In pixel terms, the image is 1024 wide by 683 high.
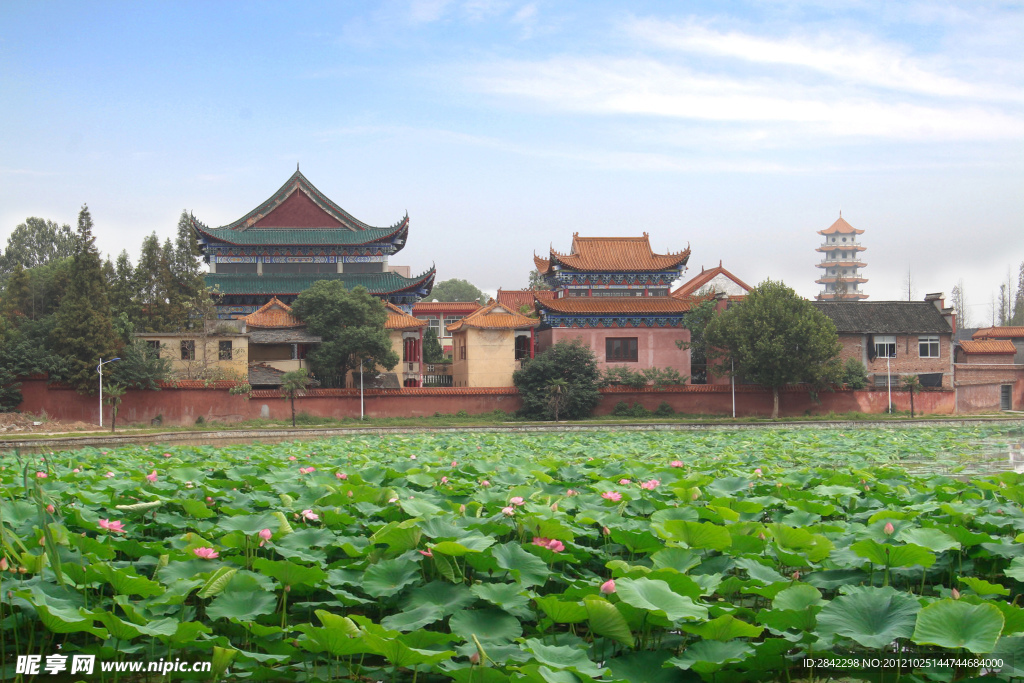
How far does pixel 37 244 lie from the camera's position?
49.8 metres

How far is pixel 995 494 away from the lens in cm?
593

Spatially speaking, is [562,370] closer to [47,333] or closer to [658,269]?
[658,269]

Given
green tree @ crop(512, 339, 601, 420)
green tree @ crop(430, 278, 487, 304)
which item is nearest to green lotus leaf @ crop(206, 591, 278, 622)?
green tree @ crop(512, 339, 601, 420)

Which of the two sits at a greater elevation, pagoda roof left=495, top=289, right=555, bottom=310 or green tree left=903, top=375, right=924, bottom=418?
pagoda roof left=495, top=289, right=555, bottom=310

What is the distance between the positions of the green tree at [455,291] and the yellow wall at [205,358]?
4900 centimetres

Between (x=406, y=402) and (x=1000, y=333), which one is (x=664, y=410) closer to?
(x=406, y=402)

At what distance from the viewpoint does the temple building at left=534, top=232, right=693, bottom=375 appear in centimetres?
3053

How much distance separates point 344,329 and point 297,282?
834 cm

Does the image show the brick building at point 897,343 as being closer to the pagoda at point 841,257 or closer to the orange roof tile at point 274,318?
the orange roof tile at point 274,318

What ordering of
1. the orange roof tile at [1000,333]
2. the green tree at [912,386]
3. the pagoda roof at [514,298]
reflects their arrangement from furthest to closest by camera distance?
the pagoda roof at [514,298] < the orange roof tile at [1000,333] < the green tree at [912,386]

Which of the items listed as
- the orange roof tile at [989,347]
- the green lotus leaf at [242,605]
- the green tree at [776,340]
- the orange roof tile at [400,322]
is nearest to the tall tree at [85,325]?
the orange roof tile at [400,322]

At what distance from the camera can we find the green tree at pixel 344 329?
26562mm

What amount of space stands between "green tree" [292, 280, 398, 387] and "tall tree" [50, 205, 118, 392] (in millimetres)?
6001

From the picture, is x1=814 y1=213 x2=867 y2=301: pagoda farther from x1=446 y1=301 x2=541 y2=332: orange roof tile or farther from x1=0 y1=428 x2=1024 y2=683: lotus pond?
x1=0 y1=428 x2=1024 y2=683: lotus pond
